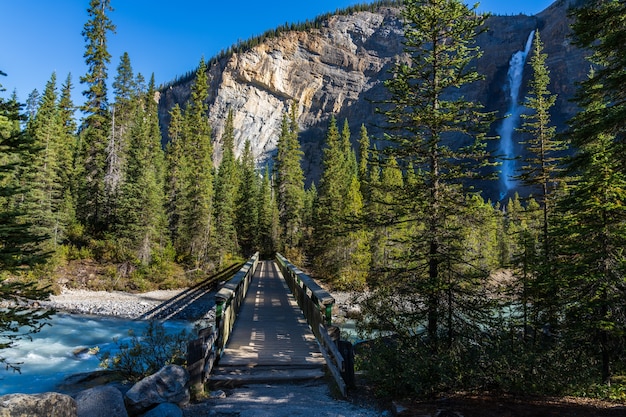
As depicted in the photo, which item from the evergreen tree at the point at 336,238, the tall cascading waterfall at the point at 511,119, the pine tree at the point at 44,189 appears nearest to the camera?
the pine tree at the point at 44,189

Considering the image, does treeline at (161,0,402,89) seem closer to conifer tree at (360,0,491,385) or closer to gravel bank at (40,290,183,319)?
gravel bank at (40,290,183,319)

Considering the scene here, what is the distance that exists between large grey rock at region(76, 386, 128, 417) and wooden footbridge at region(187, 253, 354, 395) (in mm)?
1181

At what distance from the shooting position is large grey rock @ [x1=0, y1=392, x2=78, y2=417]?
3.78m

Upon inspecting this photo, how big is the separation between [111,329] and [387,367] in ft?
64.1

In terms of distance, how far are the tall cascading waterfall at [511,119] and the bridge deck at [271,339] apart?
309 feet

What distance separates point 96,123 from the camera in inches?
1320

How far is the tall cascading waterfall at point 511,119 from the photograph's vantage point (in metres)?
98.8

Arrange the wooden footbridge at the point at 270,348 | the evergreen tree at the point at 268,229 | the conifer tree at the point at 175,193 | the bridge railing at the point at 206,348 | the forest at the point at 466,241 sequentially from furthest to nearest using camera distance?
the evergreen tree at the point at 268,229
the conifer tree at the point at 175,193
the forest at the point at 466,241
the wooden footbridge at the point at 270,348
the bridge railing at the point at 206,348

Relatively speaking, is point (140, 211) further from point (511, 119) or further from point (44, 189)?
point (511, 119)

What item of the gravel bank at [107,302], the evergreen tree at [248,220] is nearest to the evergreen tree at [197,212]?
the gravel bank at [107,302]

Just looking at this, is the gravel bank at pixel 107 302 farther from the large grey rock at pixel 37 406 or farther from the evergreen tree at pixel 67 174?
the large grey rock at pixel 37 406

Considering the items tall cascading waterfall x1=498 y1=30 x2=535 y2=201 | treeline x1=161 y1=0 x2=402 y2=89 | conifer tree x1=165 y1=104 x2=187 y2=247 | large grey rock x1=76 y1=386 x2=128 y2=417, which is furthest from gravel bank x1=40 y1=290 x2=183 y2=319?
treeline x1=161 y1=0 x2=402 y2=89

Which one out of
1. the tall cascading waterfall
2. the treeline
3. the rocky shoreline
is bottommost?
the rocky shoreline

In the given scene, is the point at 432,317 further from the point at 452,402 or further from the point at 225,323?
the point at 225,323
